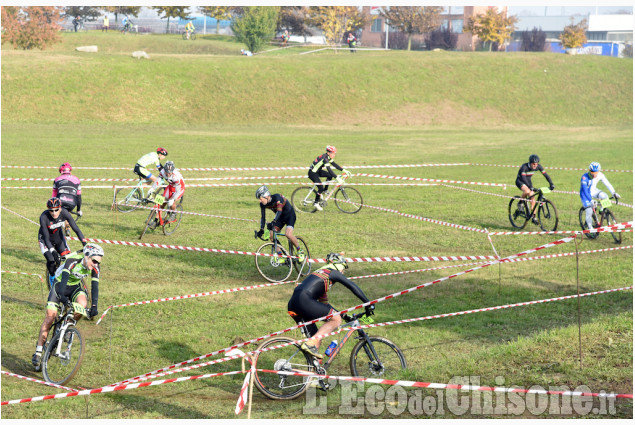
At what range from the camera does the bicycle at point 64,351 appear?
32.2ft

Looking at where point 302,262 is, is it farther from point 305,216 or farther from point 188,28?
point 188,28

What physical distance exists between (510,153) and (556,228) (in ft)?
73.3

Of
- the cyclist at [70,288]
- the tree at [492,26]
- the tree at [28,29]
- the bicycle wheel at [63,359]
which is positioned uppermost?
the tree at [492,26]

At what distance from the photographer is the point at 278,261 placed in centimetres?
1487

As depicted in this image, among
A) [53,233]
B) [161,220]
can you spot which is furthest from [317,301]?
[161,220]

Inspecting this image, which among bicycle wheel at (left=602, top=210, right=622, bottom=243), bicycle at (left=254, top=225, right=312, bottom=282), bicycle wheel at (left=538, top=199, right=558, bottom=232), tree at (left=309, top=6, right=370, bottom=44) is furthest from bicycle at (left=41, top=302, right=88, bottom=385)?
tree at (left=309, top=6, right=370, bottom=44)

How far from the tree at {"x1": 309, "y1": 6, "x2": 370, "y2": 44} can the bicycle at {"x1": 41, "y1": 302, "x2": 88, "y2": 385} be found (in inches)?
3416

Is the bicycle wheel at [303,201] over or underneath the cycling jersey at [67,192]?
underneath

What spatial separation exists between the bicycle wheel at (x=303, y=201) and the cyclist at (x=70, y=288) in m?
11.8

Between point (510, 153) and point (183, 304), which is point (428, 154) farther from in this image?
point (183, 304)

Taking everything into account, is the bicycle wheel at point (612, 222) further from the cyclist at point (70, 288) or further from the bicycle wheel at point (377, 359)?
the cyclist at point (70, 288)

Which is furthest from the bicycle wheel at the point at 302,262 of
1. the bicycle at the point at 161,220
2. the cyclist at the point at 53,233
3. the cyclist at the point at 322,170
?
the cyclist at the point at 322,170

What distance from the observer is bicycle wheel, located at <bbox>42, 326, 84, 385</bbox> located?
980cm
